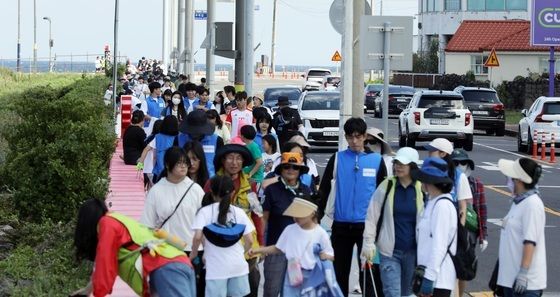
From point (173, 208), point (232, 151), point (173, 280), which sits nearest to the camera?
point (173, 280)

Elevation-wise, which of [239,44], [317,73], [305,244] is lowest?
[305,244]

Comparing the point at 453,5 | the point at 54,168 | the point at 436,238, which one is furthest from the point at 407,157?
the point at 453,5

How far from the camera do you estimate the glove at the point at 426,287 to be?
9477 mm

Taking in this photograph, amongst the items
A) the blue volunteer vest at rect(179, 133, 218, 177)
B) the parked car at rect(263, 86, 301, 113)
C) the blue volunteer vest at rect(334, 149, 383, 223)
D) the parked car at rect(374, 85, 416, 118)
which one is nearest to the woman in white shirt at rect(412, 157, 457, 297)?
the blue volunteer vest at rect(334, 149, 383, 223)

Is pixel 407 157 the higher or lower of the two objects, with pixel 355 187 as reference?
higher

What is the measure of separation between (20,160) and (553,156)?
18.3 metres

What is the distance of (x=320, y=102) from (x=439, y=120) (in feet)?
10.7

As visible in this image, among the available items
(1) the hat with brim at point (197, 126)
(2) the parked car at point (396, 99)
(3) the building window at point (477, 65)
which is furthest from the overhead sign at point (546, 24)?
(1) the hat with brim at point (197, 126)

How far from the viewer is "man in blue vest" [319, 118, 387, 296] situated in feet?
37.3

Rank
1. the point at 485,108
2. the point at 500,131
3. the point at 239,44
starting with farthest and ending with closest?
1. the point at 500,131
2. the point at 485,108
3. the point at 239,44

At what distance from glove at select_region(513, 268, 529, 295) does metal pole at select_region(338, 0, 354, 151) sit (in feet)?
25.9

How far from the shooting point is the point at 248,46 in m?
26.6

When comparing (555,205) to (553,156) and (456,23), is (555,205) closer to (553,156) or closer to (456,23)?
(553,156)

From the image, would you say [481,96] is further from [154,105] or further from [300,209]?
[300,209]
